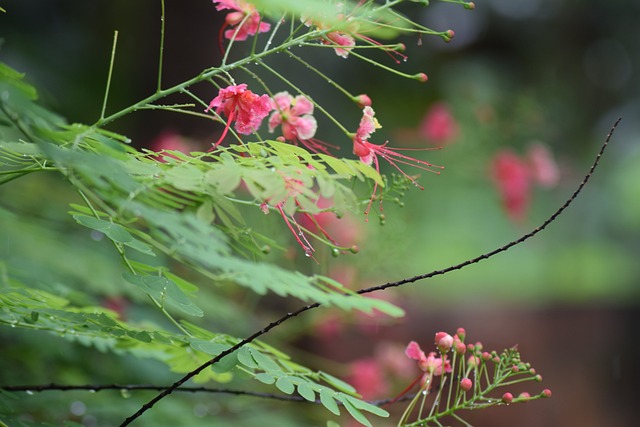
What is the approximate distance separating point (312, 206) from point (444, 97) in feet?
19.6

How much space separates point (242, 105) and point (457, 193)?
8358 mm

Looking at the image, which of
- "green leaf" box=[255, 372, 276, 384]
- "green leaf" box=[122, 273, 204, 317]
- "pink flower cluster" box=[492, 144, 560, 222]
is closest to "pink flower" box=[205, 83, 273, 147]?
"green leaf" box=[122, 273, 204, 317]

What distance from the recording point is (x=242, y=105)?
115cm

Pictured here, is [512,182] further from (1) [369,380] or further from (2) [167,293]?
(2) [167,293]

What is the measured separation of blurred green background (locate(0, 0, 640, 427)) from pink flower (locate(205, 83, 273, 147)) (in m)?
0.55

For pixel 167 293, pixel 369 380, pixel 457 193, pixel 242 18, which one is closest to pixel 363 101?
pixel 242 18

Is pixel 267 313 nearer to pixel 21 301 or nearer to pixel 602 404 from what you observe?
pixel 21 301

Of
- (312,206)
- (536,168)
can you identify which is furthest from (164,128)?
(312,206)

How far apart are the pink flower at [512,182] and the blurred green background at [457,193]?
6 centimetres

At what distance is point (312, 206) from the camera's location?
1.04 meters

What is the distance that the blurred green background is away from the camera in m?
2.42

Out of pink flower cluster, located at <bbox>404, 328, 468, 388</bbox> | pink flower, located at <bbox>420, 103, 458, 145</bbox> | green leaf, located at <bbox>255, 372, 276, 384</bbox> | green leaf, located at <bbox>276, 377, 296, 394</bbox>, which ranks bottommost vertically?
green leaf, located at <bbox>255, 372, 276, 384</bbox>

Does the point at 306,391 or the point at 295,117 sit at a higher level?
the point at 295,117

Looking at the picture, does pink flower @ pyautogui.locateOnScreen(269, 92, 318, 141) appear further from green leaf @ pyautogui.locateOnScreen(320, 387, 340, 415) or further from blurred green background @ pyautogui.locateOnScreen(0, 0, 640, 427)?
blurred green background @ pyautogui.locateOnScreen(0, 0, 640, 427)
